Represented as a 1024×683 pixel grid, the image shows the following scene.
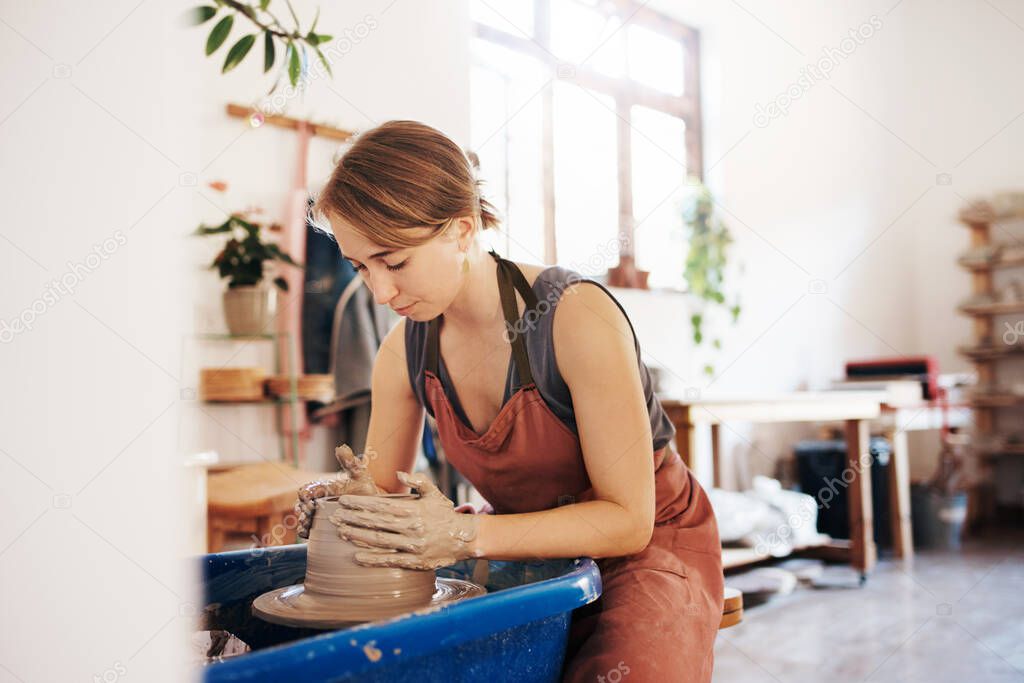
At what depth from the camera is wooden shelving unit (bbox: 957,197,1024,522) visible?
5.40m

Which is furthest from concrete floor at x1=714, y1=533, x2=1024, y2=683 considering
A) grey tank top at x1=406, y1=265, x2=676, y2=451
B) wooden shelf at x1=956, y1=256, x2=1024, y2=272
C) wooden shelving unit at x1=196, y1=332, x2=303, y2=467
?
wooden shelf at x1=956, y1=256, x2=1024, y2=272

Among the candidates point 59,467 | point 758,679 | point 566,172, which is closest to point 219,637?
point 59,467

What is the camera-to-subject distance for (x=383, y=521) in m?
1.00

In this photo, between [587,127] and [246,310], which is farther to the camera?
[587,127]

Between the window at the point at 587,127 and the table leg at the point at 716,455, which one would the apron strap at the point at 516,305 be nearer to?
the window at the point at 587,127

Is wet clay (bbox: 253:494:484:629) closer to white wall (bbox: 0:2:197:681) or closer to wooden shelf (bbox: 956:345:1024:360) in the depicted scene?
white wall (bbox: 0:2:197:681)

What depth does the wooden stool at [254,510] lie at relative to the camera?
233 cm

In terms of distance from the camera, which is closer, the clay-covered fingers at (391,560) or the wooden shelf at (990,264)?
the clay-covered fingers at (391,560)

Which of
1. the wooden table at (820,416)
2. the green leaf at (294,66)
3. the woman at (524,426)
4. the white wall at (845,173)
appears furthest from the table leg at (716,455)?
the green leaf at (294,66)

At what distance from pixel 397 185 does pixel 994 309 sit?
548cm

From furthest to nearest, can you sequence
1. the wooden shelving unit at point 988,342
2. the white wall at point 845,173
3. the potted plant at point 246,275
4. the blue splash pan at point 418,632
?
the wooden shelving unit at point 988,342 < the white wall at point 845,173 < the potted plant at point 246,275 < the blue splash pan at point 418,632
